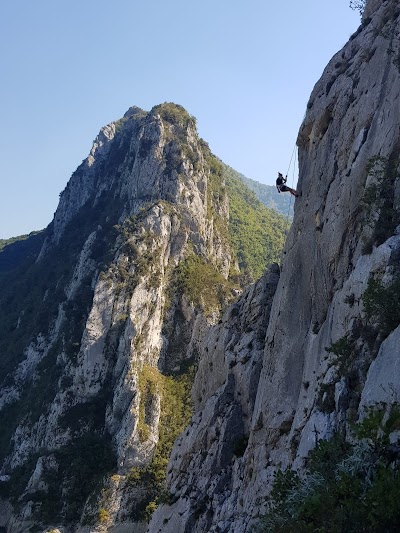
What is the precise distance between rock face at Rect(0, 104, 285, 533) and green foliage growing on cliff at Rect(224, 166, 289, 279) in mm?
4272

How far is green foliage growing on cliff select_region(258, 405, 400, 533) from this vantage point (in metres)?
8.61

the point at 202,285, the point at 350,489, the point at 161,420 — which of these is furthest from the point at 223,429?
the point at 202,285

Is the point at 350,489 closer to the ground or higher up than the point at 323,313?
closer to the ground

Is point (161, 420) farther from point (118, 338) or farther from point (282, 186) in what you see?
point (282, 186)

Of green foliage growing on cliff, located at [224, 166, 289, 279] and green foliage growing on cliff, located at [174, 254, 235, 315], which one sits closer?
green foliage growing on cliff, located at [174, 254, 235, 315]

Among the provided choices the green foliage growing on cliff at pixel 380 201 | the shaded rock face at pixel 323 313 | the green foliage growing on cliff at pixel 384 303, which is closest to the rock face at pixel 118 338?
the shaded rock face at pixel 323 313

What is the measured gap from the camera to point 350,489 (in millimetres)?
9445

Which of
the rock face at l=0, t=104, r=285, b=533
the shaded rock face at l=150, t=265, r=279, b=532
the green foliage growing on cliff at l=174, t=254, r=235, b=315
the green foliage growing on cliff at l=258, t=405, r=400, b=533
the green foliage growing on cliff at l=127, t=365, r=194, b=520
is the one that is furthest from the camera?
the green foliage growing on cliff at l=174, t=254, r=235, b=315

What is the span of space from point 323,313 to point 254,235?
110772mm

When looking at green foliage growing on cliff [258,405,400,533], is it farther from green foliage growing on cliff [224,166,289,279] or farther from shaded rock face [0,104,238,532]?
green foliage growing on cliff [224,166,289,279]

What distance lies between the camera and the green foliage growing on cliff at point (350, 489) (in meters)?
8.61

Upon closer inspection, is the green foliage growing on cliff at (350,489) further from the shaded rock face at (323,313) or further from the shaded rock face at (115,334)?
the shaded rock face at (115,334)

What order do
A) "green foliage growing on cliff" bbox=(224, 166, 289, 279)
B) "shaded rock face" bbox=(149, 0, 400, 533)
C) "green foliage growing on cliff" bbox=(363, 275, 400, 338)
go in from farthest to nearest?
"green foliage growing on cliff" bbox=(224, 166, 289, 279) < "shaded rock face" bbox=(149, 0, 400, 533) < "green foliage growing on cliff" bbox=(363, 275, 400, 338)

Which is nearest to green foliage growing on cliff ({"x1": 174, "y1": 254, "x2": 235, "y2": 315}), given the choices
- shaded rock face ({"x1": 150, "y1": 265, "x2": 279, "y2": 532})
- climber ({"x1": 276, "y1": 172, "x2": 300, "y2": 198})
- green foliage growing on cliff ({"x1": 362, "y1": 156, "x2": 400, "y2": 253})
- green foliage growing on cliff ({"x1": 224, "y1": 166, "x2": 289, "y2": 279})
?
green foliage growing on cliff ({"x1": 224, "y1": 166, "x2": 289, "y2": 279})
